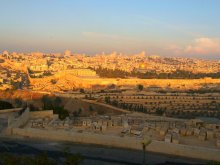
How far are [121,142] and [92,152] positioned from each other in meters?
1.31

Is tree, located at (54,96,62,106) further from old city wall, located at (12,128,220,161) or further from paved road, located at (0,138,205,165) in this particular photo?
paved road, located at (0,138,205,165)

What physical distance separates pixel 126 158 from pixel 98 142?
6.81ft

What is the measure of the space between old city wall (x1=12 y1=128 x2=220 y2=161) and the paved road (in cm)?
25

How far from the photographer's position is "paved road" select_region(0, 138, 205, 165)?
48.5 ft

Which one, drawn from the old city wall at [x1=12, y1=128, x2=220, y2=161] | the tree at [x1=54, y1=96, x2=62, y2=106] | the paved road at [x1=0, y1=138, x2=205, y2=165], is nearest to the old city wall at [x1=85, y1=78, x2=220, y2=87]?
the tree at [x1=54, y1=96, x2=62, y2=106]

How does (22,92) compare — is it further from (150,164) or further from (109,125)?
(150,164)

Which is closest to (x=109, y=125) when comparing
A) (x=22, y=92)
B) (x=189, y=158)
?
(x=189, y=158)

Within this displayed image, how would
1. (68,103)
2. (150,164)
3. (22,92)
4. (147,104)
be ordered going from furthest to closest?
(22,92) < (147,104) < (68,103) < (150,164)

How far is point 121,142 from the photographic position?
16.4m

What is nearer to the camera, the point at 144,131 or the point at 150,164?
the point at 150,164

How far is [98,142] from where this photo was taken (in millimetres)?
16891

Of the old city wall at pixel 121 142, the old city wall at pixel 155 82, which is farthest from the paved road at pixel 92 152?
the old city wall at pixel 155 82

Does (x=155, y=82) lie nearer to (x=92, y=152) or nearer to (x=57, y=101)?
(x=57, y=101)

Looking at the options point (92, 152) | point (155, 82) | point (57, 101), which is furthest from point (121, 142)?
point (155, 82)
